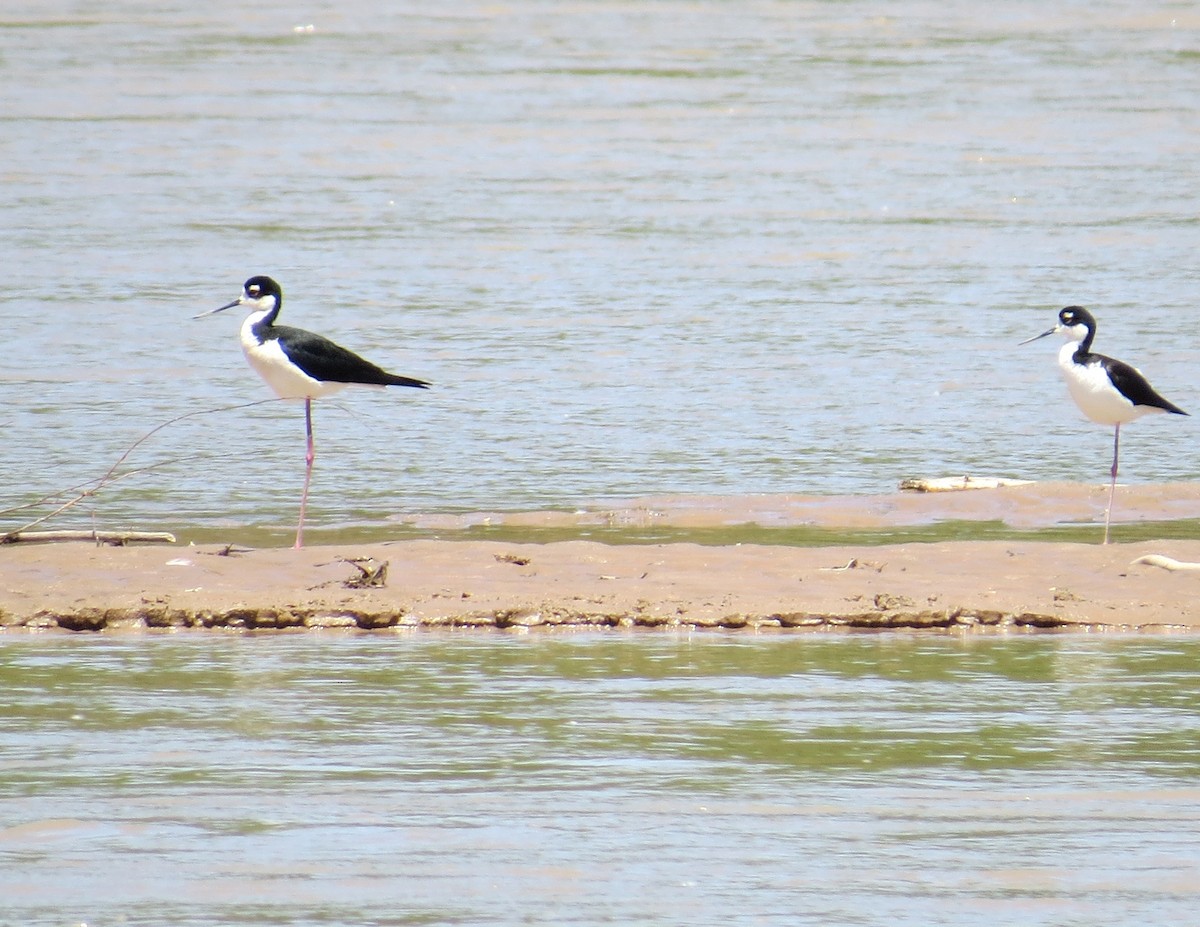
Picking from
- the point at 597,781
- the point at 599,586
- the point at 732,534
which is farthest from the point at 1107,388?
the point at 597,781

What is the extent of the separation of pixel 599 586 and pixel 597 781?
280 cm

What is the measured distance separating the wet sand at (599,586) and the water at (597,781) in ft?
0.91

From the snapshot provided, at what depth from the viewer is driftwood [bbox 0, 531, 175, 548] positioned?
9.69 meters

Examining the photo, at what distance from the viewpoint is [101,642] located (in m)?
7.98

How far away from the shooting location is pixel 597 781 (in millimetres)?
5969

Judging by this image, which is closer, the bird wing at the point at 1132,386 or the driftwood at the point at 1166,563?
the driftwood at the point at 1166,563

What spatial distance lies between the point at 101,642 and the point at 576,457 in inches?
206

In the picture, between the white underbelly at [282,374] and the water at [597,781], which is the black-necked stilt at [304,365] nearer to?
the white underbelly at [282,374]

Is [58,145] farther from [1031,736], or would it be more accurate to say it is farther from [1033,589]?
[1031,736]

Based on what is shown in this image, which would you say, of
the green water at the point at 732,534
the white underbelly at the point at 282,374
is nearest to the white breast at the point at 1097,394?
the green water at the point at 732,534

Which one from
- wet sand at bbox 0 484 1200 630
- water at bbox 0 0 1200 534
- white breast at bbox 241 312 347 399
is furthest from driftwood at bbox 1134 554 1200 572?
white breast at bbox 241 312 347 399

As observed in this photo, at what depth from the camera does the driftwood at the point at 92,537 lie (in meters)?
9.69

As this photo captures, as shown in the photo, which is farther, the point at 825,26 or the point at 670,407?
the point at 825,26

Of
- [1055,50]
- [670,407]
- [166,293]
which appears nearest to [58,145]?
[166,293]
